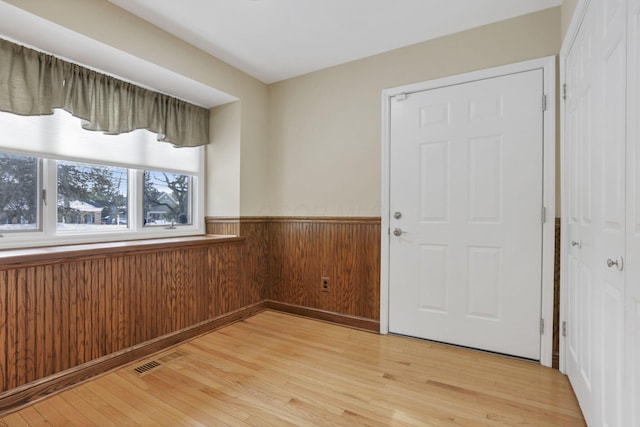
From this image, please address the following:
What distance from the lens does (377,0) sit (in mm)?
1995

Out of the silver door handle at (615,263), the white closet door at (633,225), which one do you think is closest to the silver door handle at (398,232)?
the silver door handle at (615,263)

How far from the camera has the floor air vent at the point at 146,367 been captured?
2037 millimetres

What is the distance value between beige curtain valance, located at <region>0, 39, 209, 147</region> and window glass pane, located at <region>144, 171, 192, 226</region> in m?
0.36

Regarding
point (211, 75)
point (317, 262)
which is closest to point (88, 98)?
point (211, 75)

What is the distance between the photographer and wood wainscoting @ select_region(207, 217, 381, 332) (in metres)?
2.75

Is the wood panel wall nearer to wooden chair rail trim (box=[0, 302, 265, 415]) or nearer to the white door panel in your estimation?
wooden chair rail trim (box=[0, 302, 265, 415])

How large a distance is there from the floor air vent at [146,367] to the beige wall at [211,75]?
1427 mm

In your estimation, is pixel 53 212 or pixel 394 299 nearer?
pixel 53 212

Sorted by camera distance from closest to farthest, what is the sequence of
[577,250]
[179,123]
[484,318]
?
[577,250], [484,318], [179,123]

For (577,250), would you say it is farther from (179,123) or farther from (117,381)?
(179,123)

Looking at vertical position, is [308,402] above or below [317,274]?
below

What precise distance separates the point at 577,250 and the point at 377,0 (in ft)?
6.37

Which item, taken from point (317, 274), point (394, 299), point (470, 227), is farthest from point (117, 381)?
point (470, 227)

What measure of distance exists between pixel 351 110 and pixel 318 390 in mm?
2268
